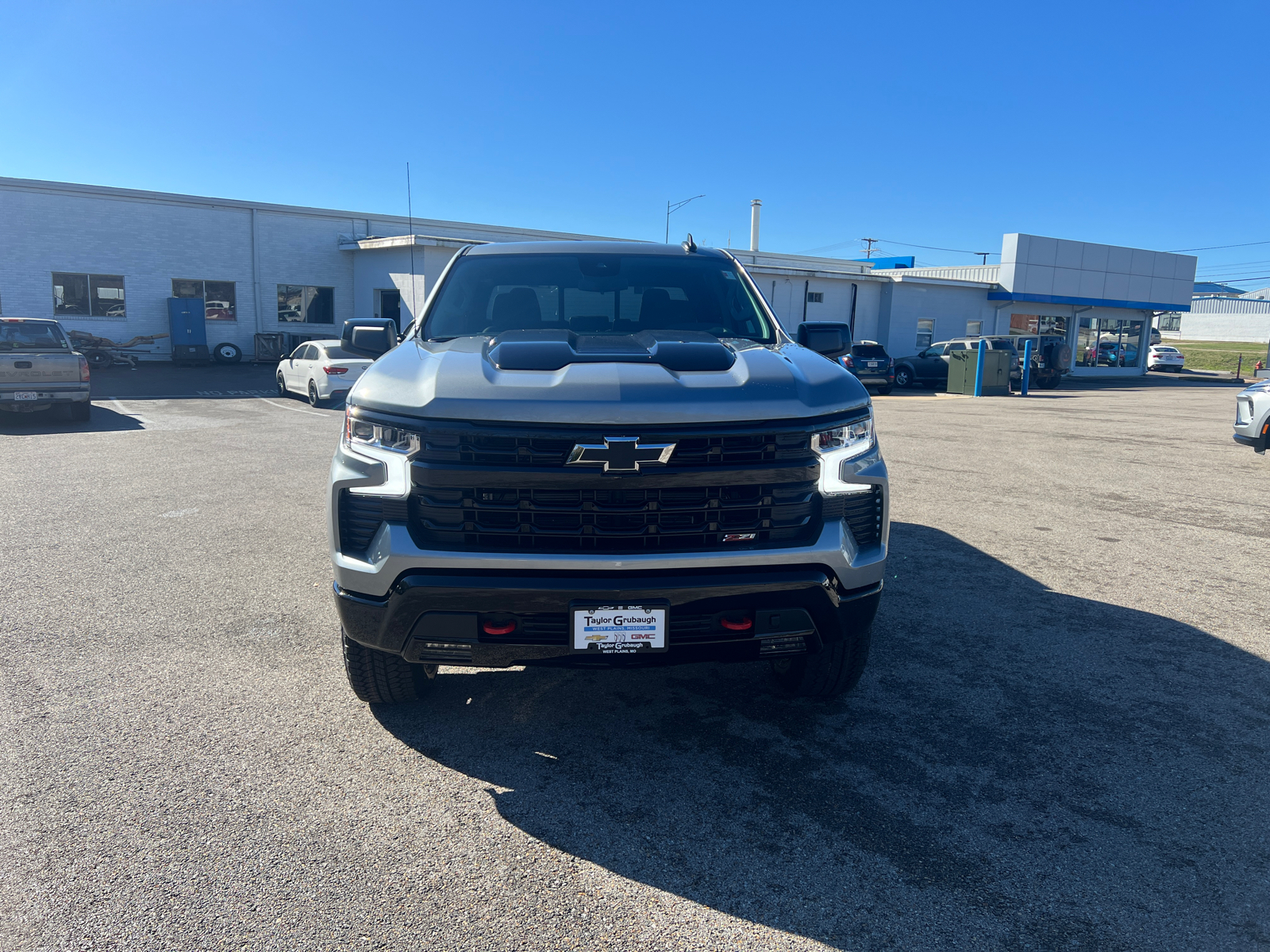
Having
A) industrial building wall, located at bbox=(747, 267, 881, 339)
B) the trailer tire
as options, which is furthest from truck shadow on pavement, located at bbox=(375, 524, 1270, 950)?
industrial building wall, located at bbox=(747, 267, 881, 339)

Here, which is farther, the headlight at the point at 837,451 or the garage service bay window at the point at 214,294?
the garage service bay window at the point at 214,294

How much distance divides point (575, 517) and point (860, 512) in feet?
3.49

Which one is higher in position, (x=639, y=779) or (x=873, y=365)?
(x=873, y=365)

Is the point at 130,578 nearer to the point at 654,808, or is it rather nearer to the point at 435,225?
the point at 654,808

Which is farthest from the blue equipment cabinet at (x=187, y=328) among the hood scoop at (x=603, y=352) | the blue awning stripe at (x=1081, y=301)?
the blue awning stripe at (x=1081, y=301)

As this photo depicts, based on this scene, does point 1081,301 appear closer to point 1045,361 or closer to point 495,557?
point 1045,361

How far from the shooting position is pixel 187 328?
2711cm

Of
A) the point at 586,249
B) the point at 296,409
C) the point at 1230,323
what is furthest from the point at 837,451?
the point at 1230,323

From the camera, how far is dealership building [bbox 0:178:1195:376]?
25.5 metres

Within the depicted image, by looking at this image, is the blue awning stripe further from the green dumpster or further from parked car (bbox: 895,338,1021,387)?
the green dumpster

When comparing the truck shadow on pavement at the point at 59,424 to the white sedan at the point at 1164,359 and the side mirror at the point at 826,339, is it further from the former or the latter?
the white sedan at the point at 1164,359

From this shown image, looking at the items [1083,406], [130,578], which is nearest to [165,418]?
[130,578]

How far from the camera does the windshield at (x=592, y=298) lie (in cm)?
421

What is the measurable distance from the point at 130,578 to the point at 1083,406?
21716 millimetres
